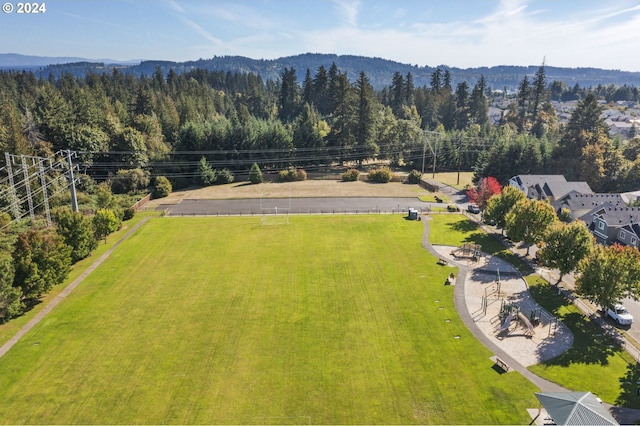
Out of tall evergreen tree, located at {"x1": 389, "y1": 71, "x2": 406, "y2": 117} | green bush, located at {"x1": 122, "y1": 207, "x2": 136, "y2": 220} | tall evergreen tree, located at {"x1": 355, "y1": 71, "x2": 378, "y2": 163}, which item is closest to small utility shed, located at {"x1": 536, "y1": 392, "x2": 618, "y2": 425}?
green bush, located at {"x1": 122, "y1": 207, "x2": 136, "y2": 220}

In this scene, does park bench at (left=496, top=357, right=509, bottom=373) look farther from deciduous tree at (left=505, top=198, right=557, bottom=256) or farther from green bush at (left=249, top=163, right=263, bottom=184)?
green bush at (left=249, top=163, right=263, bottom=184)

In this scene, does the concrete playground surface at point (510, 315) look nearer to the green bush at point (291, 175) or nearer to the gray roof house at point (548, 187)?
the gray roof house at point (548, 187)

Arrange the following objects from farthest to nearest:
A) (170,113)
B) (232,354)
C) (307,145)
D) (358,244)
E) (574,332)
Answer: (170,113) < (307,145) < (358,244) < (574,332) < (232,354)

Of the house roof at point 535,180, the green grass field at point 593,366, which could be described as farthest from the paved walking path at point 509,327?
the house roof at point 535,180

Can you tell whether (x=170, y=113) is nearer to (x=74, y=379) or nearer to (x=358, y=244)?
(x=358, y=244)

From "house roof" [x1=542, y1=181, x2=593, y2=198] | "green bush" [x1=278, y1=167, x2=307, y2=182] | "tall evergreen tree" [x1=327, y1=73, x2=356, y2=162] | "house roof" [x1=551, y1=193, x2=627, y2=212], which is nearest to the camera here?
"house roof" [x1=551, y1=193, x2=627, y2=212]

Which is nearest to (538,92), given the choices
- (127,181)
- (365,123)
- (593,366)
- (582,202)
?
(365,123)

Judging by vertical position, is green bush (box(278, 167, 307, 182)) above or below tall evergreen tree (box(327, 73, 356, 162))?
below

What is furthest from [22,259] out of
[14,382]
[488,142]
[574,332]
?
[488,142]
